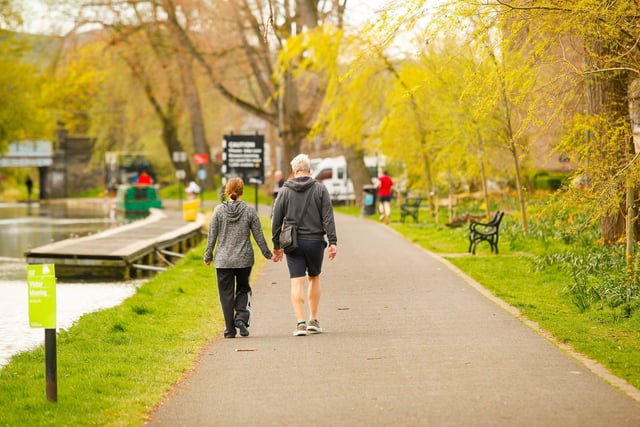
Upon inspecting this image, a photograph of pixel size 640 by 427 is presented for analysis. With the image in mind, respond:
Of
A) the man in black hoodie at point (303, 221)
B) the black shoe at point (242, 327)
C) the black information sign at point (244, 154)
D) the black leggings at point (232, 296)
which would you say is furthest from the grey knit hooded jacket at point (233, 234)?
the black information sign at point (244, 154)

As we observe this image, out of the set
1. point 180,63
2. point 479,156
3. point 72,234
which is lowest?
point 72,234

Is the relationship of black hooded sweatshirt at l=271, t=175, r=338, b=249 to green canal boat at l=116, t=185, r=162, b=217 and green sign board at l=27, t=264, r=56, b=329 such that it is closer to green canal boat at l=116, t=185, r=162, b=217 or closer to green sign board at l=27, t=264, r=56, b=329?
green sign board at l=27, t=264, r=56, b=329

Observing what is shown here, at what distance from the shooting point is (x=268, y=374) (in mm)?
9484

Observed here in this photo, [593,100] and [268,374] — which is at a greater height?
[593,100]

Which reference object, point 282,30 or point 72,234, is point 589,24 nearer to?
point 72,234

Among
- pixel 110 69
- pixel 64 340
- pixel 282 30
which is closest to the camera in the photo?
pixel 64 340

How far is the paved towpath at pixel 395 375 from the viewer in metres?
7.84

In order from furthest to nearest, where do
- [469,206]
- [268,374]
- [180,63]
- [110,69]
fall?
[110,69] < [180,63] < [469,206] < [268,374]

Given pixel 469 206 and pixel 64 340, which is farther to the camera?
pixel 469 206

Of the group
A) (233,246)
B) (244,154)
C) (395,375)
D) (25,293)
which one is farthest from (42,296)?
(244,154)

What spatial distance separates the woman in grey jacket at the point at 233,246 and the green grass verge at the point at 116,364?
42cm

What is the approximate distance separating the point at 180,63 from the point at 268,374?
44.5 m

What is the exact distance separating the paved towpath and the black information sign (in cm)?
2154

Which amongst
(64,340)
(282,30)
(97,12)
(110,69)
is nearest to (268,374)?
(64,340)
